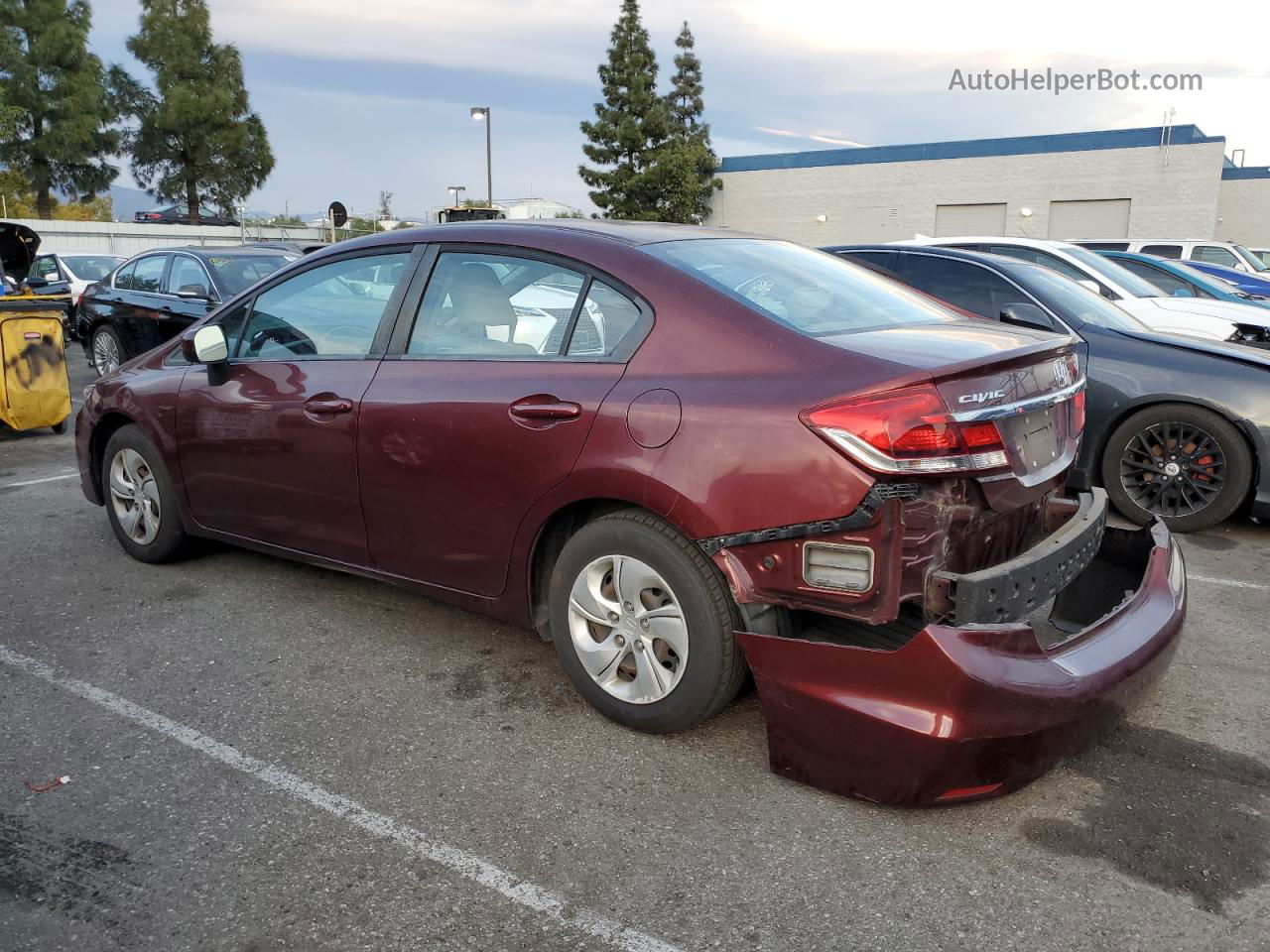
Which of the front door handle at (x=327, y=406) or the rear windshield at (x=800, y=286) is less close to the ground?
the rear windshield at (x=800, y=286)

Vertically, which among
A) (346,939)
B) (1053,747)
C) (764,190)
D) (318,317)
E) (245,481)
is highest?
(764,190)

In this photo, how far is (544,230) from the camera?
3.63 meters

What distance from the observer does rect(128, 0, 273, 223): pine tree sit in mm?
49344

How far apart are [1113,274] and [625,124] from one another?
43.8 m

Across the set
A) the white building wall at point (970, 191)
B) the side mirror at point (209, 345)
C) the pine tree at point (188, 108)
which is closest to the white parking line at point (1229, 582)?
the side mirror at point (209, 345)

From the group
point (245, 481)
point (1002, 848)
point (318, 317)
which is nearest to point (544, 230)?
point (318, 317)

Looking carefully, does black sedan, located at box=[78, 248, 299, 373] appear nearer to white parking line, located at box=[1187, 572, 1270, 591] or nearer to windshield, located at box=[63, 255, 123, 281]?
windshield, located at box=[63, 255, 123, 281]

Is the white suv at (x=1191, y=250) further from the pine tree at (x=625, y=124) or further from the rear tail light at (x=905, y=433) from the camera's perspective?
the pine tree at (x=625, y=124)

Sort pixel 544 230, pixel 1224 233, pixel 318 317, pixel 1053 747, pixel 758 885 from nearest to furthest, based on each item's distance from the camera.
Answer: pixel 758 885, pixel 1053 747, pixel 544 230, pixel 318 317, pixel 1224 233

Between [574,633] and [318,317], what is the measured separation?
5.85 feet

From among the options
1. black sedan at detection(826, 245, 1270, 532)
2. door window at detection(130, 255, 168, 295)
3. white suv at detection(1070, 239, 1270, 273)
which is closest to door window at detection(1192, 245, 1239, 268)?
white suv at detection(1070, 239, 1270, 273)

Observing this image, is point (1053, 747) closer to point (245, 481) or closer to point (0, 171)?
point (245, 481)

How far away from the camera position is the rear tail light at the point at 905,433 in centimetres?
265

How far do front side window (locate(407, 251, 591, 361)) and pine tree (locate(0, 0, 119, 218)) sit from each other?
4519 centimetres
